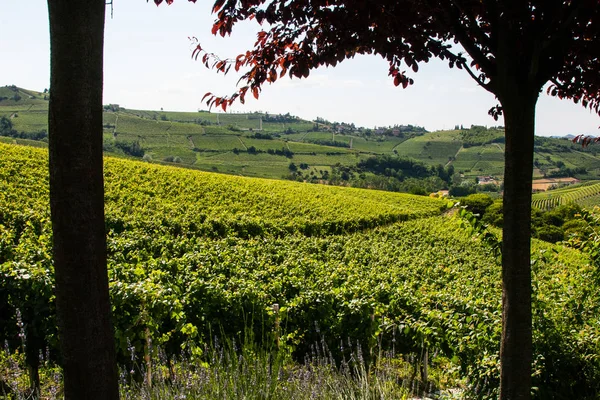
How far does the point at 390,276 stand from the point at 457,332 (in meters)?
9.64

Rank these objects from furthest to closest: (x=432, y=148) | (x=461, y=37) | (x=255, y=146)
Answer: (x=432, y=148), (x=255, y=146), (x=461, y=37)

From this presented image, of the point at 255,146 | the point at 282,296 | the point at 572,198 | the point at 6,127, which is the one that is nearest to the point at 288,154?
the point at 255,146

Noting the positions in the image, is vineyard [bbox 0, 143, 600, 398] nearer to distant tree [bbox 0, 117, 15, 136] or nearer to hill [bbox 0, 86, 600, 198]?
hill [bbox 0, 86, 600, 198]

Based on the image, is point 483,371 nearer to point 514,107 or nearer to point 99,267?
point 514,107

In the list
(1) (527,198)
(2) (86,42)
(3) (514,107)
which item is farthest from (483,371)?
(2) (86,42)

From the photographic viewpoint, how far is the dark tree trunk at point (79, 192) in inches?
78.1

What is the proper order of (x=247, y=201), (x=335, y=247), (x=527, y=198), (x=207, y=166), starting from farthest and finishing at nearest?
(x=207, y=166) < (x=247, y=201) < (x=335, y=247) < (x=527, y=198)

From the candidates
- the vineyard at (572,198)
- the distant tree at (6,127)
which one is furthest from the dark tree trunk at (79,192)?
the distant tree at (6,127)

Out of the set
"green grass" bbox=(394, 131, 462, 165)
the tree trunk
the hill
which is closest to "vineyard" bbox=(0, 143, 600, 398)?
the tree trunk

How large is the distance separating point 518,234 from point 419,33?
152 centimetres

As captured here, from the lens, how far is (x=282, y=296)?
25.6ft

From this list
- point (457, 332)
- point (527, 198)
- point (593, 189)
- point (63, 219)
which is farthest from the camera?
point (593, 189)

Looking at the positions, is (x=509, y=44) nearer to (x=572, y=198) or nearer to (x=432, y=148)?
(x=572, y=198)

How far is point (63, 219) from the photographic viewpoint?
201 centimetres
